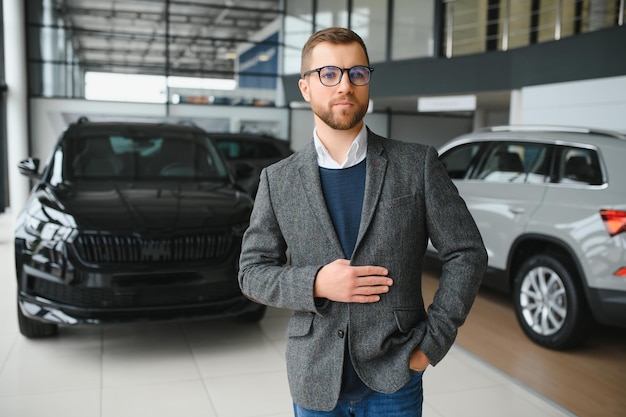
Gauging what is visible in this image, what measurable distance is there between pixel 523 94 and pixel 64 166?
695 centimetres

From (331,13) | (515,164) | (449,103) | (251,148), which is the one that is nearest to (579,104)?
(449,103)

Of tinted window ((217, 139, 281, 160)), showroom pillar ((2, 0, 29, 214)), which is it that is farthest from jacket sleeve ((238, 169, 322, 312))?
showroom pillar ((2, 0, 29, 214))

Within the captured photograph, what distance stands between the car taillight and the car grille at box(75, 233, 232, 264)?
246 cm

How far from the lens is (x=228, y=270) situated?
4117mm

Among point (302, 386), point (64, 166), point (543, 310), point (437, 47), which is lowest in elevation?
point (543, 310)

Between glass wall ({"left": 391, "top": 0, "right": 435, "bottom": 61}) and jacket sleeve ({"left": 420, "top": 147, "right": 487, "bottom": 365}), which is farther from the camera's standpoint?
glass wall ({"left": 391, "top": 0, "right": 435, "bottom": 61})

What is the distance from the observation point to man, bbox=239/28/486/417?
4.79 ft

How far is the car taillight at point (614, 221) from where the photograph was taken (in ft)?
12.6

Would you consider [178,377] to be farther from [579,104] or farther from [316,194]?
[579,104]

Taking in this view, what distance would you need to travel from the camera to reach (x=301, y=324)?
1.56m

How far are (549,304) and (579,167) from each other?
98 centimetres

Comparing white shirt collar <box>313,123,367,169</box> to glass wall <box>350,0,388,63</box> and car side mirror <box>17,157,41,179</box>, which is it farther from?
glass wall <box>350,0,388,63</box>

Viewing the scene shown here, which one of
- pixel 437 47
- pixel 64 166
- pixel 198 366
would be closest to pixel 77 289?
pixel 198 366

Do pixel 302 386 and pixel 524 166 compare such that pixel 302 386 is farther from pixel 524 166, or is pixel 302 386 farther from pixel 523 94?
pixel 523 94
